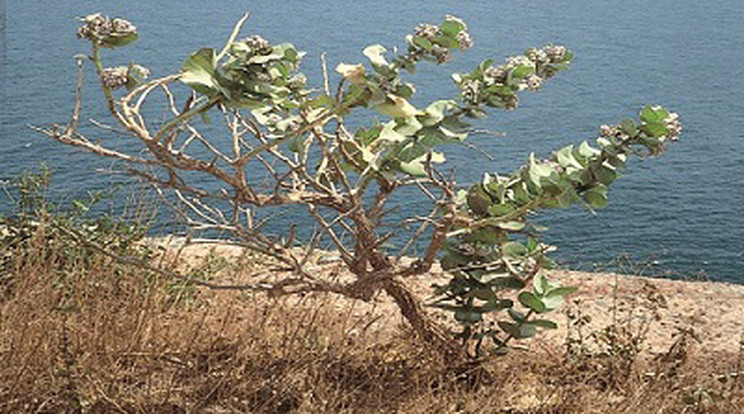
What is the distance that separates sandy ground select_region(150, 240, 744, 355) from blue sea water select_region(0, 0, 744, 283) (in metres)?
1.24

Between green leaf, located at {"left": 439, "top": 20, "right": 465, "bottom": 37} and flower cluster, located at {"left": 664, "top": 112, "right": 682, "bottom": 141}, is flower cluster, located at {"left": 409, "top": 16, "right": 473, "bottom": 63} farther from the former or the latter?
flower cluster, located at {"left": 664, "top": 112, "right": 682, "bottom": 141}

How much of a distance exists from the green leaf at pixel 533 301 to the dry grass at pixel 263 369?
0.25m

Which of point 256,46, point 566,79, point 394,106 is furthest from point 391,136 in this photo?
point 566,79

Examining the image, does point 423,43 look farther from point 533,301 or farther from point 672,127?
point 533,301

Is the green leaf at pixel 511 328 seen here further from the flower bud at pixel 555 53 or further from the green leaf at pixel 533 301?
the flower bud at pixel 555 53

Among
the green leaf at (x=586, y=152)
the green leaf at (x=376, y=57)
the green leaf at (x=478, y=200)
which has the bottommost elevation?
the green leaf at (x=478, y=200)

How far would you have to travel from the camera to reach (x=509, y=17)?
1792 centimetres

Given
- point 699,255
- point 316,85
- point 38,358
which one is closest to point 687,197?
point 699,255

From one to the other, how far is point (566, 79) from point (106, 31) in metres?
11.8

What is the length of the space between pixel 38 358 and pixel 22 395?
0.16m

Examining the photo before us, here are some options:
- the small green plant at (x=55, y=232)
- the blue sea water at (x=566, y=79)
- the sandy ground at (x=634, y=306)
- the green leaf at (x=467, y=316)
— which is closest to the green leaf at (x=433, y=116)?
the green leaf at (x=467, y=316)

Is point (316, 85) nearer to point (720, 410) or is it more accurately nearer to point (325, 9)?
point (325, 9)

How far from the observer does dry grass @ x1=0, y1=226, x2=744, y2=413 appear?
318 cm

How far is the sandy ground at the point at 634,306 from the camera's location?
4281 mm
